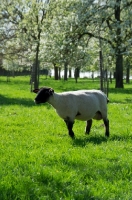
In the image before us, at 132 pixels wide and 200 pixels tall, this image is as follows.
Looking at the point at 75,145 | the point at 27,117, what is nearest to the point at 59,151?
the point at 75,145

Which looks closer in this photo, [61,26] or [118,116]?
[118,116]

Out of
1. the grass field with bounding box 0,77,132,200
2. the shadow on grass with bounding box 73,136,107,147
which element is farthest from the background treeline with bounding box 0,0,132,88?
the shadow on grass with bounding box 73,136,107,147

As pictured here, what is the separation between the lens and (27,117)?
14.8 meters

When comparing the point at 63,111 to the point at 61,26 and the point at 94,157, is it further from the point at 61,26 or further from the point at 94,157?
the point at 61,26

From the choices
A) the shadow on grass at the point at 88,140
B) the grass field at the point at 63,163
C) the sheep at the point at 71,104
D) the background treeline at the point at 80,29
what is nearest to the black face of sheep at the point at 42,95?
the sheep at the point at 71,104

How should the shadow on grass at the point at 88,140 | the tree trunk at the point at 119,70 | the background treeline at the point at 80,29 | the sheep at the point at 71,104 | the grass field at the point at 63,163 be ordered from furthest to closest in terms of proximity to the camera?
the tree trunk at the point at 119,70
the background treeline at the point at 80,29
the sheep at the point at 71,104
the shadow on grass at the point at 88,140
the grass field at the point at 63,163

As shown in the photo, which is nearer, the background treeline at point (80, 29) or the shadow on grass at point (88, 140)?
the shadow on grass at point (88, 140)

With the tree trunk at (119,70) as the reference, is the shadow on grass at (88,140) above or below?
below

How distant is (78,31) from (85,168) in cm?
1743

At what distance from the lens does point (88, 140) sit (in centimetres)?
1013

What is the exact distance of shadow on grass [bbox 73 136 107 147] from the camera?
31.5 ft

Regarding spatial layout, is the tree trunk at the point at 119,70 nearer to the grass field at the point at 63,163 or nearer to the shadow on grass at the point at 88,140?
the grass field at the point at 63,163

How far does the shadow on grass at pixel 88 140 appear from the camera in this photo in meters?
9.60

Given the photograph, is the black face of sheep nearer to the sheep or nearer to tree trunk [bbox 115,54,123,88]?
the sheep
